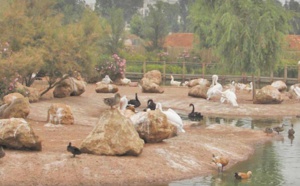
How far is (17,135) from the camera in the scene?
16609mm

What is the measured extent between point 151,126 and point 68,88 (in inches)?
546

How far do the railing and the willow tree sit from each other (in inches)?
567

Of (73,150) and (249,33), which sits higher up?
(249,33)

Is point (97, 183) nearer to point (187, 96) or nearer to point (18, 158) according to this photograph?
point (18, 158)

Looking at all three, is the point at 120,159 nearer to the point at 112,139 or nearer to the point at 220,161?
the point at 112,139

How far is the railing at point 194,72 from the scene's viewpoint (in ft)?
168

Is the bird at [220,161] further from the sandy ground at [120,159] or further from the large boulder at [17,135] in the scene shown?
the large boulder at [17,135]

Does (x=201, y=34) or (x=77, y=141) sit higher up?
(x=201, y=34)

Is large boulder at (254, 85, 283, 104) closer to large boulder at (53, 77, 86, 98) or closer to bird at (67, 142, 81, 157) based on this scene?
large boulder at (53, 77, 86, 98)

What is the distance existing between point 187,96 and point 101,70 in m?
12.1

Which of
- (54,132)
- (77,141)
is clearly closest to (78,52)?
(54,132)

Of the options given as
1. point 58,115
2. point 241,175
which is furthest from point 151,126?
point 58,115

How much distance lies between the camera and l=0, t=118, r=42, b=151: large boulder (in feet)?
54.3

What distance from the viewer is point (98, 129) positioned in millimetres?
17109
